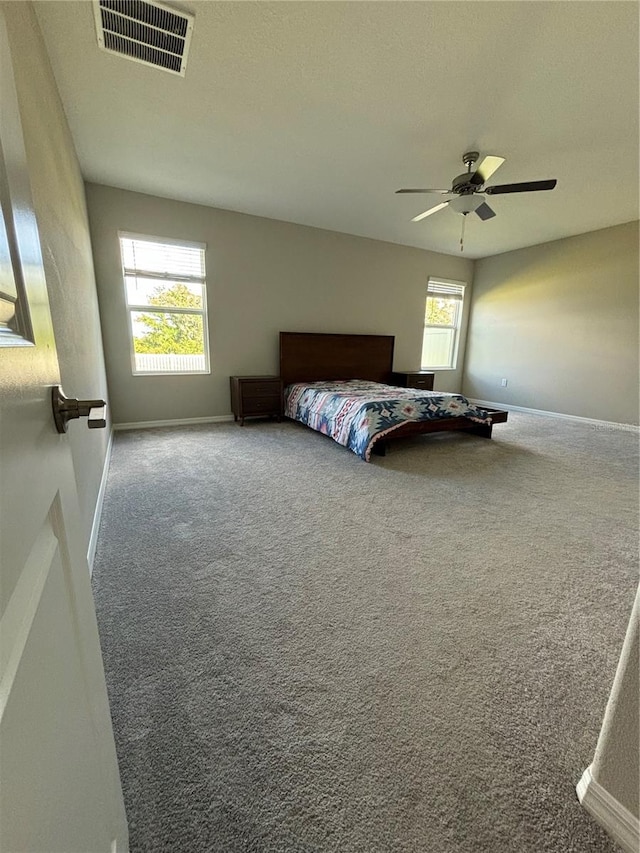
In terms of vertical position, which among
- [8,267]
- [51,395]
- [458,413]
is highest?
[8,267]

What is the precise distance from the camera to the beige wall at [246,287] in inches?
152

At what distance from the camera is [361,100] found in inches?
90.2

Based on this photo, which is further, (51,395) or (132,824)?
(132,824)

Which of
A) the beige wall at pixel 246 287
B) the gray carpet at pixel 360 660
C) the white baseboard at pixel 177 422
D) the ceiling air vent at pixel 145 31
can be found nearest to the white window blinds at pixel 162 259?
the beige wall at pixel 246 287

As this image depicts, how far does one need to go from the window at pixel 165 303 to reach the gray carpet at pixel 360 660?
2.22 metres

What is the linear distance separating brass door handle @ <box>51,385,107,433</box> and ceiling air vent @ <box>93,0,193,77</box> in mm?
2303

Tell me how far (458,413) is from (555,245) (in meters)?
3.62

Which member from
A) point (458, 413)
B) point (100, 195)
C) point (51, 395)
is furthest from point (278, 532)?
point (100, 195)

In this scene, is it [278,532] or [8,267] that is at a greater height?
[8,267]

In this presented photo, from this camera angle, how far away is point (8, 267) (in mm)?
430

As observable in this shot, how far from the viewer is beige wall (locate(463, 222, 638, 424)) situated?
459cm

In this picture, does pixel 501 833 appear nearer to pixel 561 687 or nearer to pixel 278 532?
pixel 561 687

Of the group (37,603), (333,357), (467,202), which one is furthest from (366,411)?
(37,603)

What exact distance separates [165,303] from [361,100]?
2898mm
